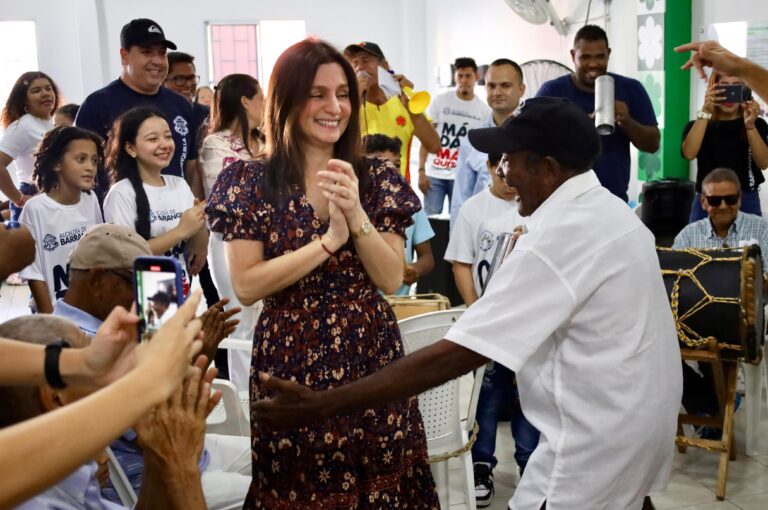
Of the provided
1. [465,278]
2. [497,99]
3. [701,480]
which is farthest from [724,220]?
[497,99]

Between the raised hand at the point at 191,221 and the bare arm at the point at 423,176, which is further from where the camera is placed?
the bare arm at the point at 423,176

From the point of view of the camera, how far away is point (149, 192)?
11.5 ft

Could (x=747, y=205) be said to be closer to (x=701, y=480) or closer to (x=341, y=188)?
(x=701, y=480)

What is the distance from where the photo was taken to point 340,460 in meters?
1.88

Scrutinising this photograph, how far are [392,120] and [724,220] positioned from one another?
1901mm

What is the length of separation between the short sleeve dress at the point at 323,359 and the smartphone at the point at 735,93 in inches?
134

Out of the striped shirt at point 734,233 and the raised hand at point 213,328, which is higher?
the raised hand at point 213,328

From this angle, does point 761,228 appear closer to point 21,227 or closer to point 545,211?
point 545,211

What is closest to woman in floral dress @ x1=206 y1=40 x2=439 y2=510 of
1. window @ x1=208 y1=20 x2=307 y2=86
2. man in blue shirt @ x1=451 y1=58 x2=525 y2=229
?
man in blue shirt @ x1=451 y1=58 x2=525 y2=229

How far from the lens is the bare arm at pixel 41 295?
3.46 m

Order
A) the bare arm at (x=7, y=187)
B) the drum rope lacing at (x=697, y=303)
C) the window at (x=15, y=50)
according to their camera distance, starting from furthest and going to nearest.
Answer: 1. the window at (x=15, y=50)
2. the bare arm at (x=7, y=187)
3. the drum rope lacing at (x=697, y=303)

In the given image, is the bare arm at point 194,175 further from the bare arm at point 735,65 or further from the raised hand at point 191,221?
the bare arm at point 735,65

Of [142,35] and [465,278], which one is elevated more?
[142,35]

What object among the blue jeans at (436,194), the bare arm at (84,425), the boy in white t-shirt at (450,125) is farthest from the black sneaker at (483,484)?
the blue jeans at (436,194)
